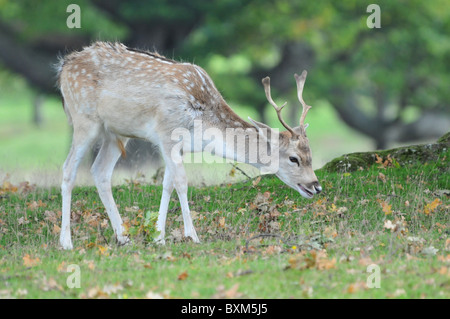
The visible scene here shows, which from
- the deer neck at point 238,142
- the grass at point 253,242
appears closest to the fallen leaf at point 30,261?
the grass at point 253,242

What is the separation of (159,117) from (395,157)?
3.53 meters

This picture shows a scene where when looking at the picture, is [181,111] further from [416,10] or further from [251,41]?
[416,10]

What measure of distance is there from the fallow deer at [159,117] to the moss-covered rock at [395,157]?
1931 millimetres

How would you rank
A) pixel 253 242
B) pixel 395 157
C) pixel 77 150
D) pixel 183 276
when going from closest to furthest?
pixel 183 276
pixel 253 242
pixel 77 150
pixel 395 157

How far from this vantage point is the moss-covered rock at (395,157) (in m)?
9.36

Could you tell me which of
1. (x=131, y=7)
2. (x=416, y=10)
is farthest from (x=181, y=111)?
(x=416, y=10)

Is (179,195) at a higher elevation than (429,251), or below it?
higher

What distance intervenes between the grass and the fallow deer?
439 millimetres

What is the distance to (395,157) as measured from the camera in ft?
31.1
